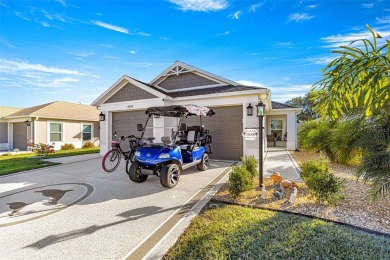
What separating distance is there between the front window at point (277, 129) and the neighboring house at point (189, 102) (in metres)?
6.63

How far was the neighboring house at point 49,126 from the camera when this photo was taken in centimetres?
1491

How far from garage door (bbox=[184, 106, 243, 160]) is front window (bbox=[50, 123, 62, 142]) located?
531 inches

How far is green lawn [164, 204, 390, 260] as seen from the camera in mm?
2189

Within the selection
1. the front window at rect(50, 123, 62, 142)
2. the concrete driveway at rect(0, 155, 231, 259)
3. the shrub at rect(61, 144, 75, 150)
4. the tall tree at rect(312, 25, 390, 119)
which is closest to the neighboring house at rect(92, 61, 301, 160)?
the concrete driveway at rect(0, 155, 231, 259)

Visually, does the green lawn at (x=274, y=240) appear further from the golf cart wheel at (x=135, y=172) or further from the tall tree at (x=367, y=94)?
the golf cart wheel at (x=135, y=172)

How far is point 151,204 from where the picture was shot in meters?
3.92

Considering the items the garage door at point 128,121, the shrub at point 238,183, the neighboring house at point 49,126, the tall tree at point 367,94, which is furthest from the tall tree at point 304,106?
the shrub at point 238,183

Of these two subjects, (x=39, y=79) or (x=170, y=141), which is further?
(x=39, y=79)

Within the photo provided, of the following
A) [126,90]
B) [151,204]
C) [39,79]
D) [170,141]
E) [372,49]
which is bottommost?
Result: [151,204]

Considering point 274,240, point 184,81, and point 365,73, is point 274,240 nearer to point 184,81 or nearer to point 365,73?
point 365,73

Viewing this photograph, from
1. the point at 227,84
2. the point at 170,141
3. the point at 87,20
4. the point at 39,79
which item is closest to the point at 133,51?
the point at 87,20

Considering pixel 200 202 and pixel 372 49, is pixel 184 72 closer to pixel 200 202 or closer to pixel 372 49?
pixel 200 202

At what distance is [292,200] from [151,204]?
2.88 metres

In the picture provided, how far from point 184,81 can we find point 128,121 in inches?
156
